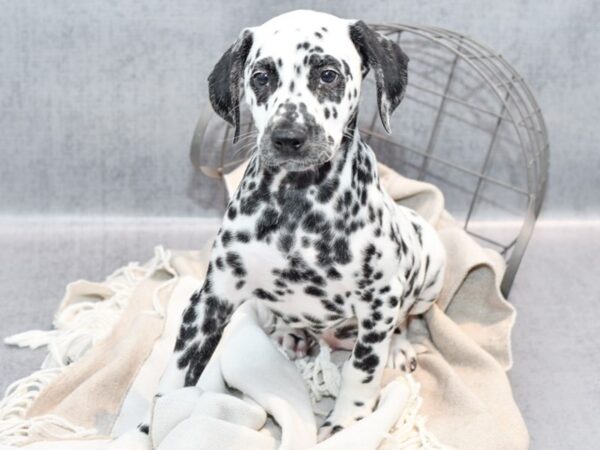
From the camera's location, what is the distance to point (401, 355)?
2.78m

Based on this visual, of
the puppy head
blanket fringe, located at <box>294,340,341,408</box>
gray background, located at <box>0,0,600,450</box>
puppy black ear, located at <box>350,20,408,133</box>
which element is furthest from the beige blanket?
puppy black ear, located at <box>350,20,408,133</box>

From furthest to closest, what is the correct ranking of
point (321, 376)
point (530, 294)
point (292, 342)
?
point (530, 294), point (292, 342), point (321, 376)

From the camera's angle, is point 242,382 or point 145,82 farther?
point 145,82

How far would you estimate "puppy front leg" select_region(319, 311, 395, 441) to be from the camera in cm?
236

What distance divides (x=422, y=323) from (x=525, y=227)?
0.48m

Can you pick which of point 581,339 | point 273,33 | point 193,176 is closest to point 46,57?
point 193,176

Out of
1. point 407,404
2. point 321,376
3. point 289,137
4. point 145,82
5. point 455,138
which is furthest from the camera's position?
point 455,138

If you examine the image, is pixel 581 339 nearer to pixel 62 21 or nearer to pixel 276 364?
pixel 276 364

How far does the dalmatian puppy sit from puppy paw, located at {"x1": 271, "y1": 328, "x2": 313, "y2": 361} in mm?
321

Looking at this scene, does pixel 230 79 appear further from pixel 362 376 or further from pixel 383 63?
pixel 362 376

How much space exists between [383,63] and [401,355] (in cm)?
99

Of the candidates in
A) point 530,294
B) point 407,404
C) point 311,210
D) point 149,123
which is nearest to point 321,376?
point 407,404

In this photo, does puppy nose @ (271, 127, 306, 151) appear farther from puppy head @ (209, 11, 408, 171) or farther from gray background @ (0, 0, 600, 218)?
gray background @ (0, 0, 600, 218)

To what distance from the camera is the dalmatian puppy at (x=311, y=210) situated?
2.08 meters
